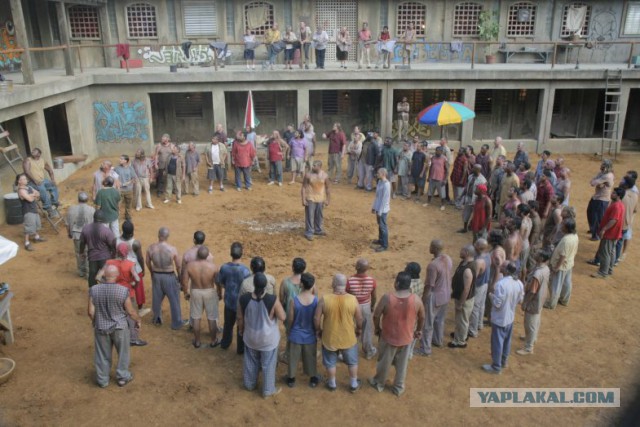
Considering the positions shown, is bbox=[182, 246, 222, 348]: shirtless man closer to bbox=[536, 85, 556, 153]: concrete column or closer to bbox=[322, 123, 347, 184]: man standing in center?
bbox=[322, 123, 347, 184]: man standing in center

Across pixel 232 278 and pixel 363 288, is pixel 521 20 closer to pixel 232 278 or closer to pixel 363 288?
pixel 363 288

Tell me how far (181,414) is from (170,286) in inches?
79.7

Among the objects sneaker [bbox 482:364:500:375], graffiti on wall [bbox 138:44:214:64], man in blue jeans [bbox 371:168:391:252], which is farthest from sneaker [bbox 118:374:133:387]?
graffiti on wall [bbox 138:44:214:64]

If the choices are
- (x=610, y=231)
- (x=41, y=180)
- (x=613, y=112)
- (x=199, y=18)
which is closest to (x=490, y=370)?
(x=610, y=231)

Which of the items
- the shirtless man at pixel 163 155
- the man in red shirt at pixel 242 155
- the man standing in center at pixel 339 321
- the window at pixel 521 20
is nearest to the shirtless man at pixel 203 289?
the man standing in center at pixel 339 321

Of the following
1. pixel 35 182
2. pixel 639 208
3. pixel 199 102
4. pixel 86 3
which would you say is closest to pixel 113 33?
pixel 86 3

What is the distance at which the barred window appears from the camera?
72.2ft

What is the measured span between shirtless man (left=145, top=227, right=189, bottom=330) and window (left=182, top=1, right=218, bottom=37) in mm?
15614

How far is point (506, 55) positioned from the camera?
22297 millimetres

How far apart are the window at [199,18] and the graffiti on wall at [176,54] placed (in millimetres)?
729

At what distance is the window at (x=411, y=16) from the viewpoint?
21.8 metres

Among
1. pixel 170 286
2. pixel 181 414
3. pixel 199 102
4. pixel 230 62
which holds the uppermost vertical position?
pixel 230 62

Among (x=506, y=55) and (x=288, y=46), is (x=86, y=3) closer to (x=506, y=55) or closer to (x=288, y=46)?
(x=288, y=46)

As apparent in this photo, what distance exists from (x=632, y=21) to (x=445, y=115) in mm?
13732
